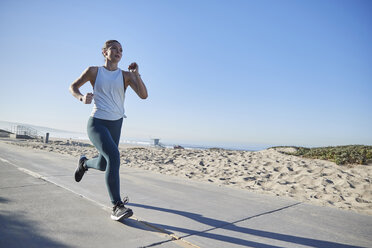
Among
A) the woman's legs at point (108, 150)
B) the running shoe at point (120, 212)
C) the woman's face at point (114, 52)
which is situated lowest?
the running shoe at point (120, 212)

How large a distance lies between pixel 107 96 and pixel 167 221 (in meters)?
1.46

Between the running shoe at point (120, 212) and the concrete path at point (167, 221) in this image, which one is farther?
the running shoe at point (120, 212)

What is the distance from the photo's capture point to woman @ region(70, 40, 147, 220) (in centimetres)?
230

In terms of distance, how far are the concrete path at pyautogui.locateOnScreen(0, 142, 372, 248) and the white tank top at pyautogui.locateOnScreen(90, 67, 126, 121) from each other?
3.51 ft

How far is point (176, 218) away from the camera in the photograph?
2459mm

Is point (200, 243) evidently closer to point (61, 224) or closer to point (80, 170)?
point (61, 224)

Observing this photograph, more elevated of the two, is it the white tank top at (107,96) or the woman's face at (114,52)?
the woman's face at (114,52)

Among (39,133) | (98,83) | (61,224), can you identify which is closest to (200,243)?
(61,224)

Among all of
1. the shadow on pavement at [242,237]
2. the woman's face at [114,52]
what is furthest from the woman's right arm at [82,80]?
the shadow on pavement at [242,237]

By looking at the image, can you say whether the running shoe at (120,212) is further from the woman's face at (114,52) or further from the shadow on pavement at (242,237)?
the woman's face at (114,52)

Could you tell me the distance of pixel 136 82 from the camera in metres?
2.60

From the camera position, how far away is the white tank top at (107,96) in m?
2.45

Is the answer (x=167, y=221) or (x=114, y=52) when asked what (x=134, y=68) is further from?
(x=167, y=221)

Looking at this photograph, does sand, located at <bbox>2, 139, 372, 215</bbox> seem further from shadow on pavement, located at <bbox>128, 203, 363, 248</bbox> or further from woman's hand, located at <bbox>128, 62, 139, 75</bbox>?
woman's hand, located at <bbox>128, 62, 139, 75</bbox>
